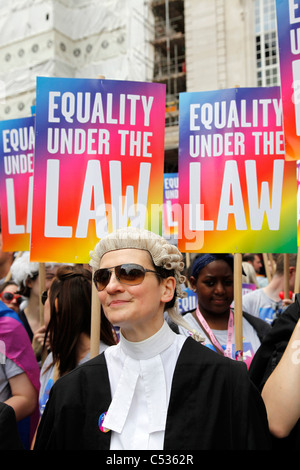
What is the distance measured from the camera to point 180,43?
59.8 ft

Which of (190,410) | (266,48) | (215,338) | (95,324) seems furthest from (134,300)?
(266,48)

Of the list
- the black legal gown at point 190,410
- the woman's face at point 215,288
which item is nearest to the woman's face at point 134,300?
the black legal gown at point 190,410

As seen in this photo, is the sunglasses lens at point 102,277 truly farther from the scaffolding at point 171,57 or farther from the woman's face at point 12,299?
the scaffolding at point 171,57

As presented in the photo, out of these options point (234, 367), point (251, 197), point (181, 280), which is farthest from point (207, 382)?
point (251, 197)

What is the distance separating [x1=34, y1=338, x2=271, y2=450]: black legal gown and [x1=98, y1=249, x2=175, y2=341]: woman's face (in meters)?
0.15

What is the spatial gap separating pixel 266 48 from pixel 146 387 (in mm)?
18194

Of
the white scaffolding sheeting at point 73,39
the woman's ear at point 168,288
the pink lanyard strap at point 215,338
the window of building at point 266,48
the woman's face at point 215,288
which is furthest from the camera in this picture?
the window of building at point 266,48

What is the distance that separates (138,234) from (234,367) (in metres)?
0.55

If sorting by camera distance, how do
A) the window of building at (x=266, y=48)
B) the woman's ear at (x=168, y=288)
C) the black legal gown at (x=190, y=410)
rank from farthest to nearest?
the window of building at (x=266, y=48), the woman's ear at (x=168, y=288), the black legal gown at (x=190, y=410)

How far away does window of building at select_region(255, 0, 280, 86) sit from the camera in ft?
56.2

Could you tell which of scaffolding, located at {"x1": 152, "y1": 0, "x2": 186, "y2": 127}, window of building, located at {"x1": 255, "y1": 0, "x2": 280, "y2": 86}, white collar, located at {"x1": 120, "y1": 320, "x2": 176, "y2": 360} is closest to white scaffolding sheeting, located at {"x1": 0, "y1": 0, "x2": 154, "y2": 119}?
scaffolding, located at {"x1": 152, "y1": 0, "x2": 186, "y2": 127}

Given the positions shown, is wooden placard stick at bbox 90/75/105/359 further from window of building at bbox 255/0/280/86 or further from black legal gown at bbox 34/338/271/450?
window of building at bbox 255/0/280/86

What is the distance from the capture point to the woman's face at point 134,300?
5.32 feet
